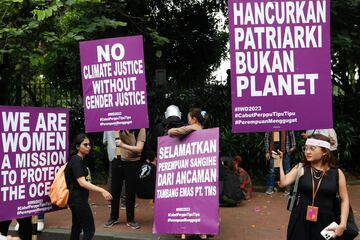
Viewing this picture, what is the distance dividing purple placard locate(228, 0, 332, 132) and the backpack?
1.91 meters

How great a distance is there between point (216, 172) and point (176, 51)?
10.3 meters

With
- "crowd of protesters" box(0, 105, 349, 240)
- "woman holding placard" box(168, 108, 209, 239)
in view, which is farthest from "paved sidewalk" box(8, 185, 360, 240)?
"woman holding placard" box(168, 108, 209, 239)

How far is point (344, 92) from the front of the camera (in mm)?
13109

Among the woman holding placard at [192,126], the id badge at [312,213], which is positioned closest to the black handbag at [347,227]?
the id badge at [312,213]

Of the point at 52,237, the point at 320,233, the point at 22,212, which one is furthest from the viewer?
the point at 52,237

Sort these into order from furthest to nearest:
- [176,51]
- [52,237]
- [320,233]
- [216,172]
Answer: [176,51], [52,237], [216,172], [320,233]

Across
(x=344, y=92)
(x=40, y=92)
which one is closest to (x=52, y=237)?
(x=40, y=92)

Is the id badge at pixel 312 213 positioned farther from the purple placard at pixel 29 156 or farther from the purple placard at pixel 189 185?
the purple placard at pixel 29 156

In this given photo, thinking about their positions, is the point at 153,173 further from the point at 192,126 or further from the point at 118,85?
the point at 192,126

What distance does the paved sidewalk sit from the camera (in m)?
7.05

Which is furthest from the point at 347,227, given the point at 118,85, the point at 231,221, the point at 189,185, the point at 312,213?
the point at 231,221

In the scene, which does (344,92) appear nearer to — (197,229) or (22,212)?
(197,229)

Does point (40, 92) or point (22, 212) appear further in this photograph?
point (40, 92)

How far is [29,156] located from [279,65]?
2746mm
